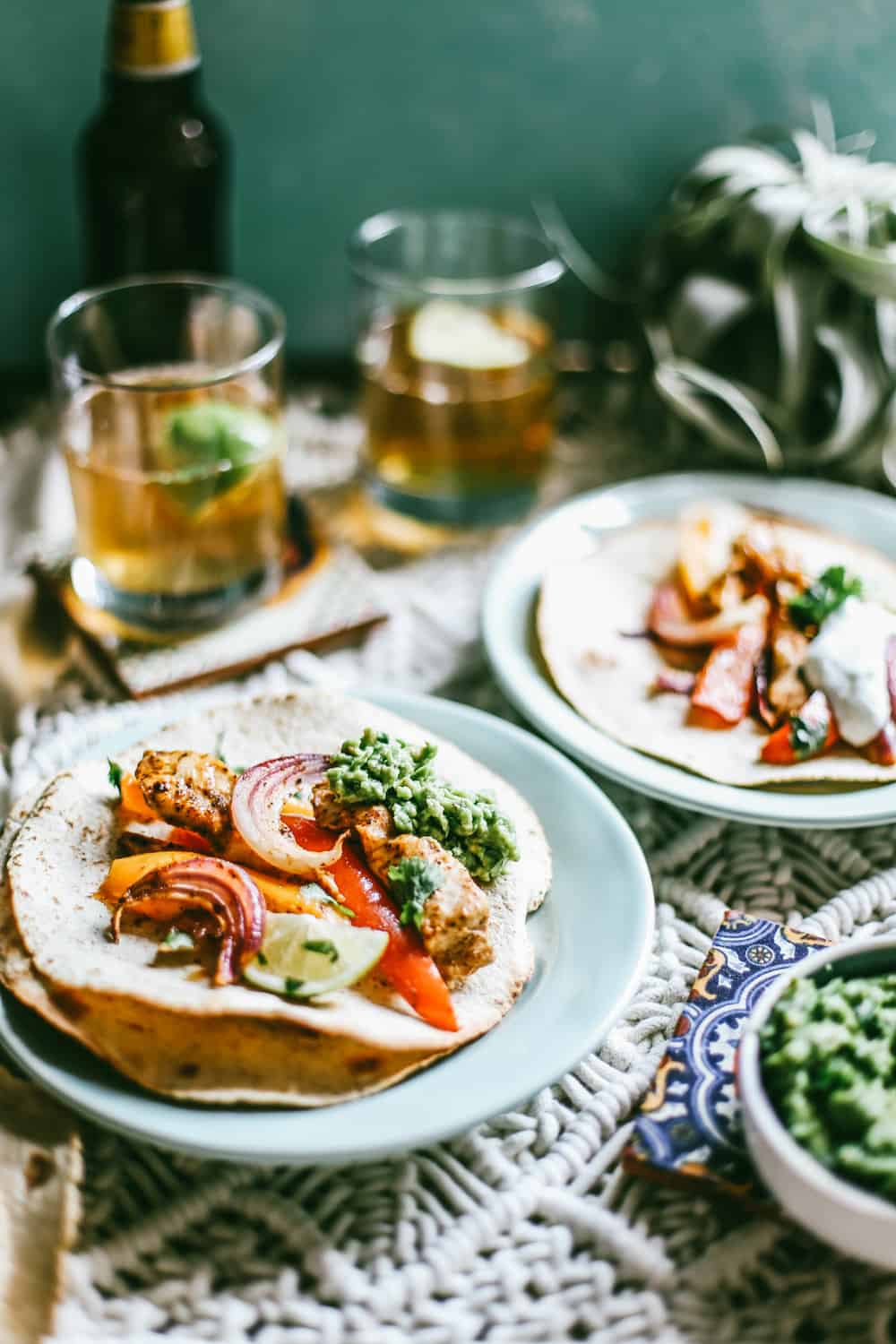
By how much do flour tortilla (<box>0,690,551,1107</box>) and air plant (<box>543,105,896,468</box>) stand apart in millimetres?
1125

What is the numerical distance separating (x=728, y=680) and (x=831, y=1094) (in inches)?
29.4

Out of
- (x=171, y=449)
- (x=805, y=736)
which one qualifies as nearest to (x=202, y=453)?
(x=171, y=449)

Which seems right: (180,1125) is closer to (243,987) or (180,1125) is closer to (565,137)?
(243,987)

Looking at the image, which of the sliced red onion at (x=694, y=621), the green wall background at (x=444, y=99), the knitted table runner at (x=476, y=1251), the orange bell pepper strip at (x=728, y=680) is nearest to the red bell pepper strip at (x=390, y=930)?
the knitted table runner at (x=476, y=1251)

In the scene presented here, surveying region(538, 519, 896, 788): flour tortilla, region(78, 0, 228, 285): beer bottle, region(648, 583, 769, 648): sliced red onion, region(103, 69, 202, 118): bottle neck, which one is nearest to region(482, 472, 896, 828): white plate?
region(538, 519, 896, 788): flour tortilla

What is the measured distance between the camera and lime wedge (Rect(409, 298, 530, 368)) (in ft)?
7.55

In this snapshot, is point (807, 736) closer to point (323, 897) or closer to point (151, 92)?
point (323, 897)

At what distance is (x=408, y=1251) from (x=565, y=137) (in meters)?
2.12

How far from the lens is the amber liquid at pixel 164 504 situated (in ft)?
6.43

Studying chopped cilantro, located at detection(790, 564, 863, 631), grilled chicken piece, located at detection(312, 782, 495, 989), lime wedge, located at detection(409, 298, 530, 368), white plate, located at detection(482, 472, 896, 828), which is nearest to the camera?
grilled chicken piece, located at detection(312, 782, 495, 989)

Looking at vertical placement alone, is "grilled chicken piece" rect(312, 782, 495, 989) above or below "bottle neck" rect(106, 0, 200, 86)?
below

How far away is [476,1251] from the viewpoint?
4.29ft

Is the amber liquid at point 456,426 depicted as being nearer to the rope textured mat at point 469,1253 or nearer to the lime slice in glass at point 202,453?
the lime slice in glass at point 202,453

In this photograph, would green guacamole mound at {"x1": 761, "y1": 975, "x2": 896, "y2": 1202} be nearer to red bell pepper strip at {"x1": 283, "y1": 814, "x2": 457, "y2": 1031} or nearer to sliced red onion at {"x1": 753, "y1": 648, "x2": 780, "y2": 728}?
red bell pepper strip at {"x1": 283, "y1": 814, "x2": 457, "y2": 1031}
